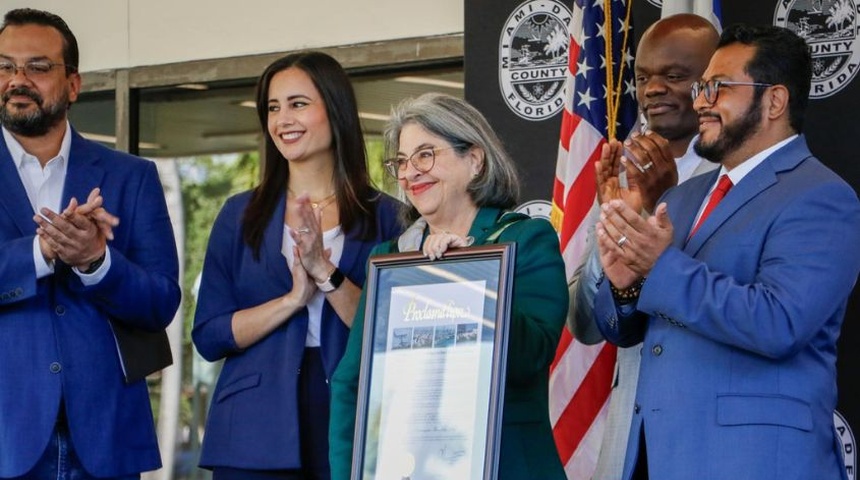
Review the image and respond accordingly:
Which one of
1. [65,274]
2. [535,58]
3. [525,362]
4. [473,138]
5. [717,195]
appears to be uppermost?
[535,58]

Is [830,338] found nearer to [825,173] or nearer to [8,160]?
[825,173]

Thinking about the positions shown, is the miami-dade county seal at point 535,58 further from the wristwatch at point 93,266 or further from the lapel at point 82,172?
the wristwatch at point 93,266

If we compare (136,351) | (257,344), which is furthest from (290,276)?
(136,351)

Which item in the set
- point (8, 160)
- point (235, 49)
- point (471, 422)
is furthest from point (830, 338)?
point (235, 49)

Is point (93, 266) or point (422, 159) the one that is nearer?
point (422, 159)

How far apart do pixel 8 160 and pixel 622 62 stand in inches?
82.6

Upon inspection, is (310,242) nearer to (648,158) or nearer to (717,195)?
(648,158)

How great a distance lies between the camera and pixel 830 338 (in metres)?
3.31

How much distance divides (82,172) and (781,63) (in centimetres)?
194

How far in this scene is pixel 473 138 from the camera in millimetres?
3584

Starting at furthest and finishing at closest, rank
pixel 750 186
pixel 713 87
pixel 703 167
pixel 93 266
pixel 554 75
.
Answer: pixel 554 75
pixel 703 167
pixel 93 266
pixel 713 87
pixel 750 186

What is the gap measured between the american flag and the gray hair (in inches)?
46.7

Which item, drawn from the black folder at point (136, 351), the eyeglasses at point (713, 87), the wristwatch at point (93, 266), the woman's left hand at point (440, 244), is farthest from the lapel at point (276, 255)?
the eyeglasses at point (713, 87)

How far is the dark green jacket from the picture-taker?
130 inches
